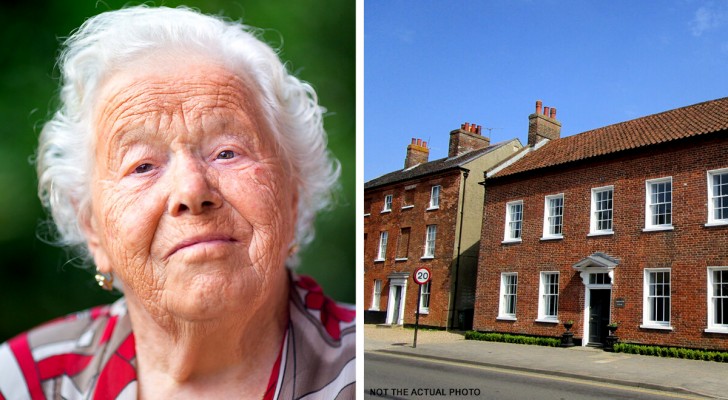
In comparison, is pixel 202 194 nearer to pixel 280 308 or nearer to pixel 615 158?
pixel 280 308

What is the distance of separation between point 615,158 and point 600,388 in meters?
1.16

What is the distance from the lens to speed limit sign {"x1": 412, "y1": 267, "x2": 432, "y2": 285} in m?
3.49

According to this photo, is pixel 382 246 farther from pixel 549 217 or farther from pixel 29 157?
pixel 29 157

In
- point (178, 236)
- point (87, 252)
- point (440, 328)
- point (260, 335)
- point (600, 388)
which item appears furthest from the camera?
point (440, 328)

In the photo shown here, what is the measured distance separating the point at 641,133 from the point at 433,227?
1172mm

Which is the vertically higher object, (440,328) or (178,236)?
(178,236)

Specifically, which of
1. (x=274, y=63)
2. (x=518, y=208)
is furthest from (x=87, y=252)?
(x=518, y=208)

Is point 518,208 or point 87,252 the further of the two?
point 518,208

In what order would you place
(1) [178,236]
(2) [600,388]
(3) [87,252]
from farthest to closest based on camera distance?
(2) [600,388] < (3) [87,252] < (1) [178,236]

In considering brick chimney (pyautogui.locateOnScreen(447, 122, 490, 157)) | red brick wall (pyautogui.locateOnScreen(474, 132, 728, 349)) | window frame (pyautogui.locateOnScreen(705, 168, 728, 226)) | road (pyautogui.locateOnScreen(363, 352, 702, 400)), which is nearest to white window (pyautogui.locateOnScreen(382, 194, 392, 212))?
brick chimney (pyautogui.locateOnScreen(447, 122, 490, 157))

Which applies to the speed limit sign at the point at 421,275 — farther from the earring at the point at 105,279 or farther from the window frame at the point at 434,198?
the earring at the point at 105,279

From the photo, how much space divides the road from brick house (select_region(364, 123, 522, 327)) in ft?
0.79

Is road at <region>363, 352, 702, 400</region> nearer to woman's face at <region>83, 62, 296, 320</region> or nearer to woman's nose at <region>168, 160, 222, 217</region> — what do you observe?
woman's face at <region>83, 62, 296, 320</region>

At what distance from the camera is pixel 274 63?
1.94 meters
